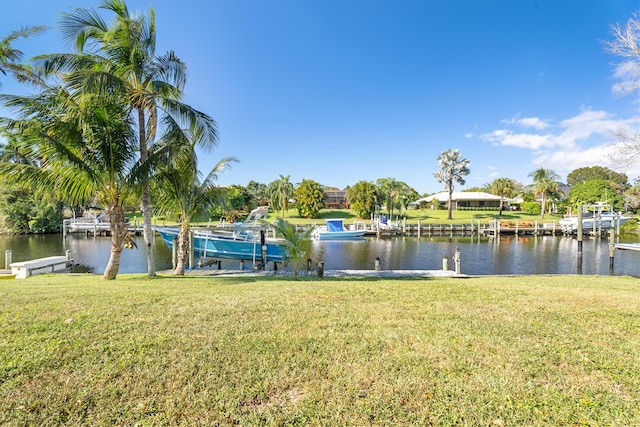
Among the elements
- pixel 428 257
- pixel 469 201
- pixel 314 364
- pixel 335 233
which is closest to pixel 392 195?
pixel 335 233

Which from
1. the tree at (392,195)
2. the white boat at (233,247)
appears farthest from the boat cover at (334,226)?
the white boat at (233,247)

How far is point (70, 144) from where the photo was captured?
848cm

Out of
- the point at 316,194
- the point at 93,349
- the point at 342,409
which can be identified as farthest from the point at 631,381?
Result: the point at 316,194

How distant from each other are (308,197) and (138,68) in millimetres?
43399

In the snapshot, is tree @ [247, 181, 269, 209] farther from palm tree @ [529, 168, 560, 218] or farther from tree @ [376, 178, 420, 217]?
palm tree @ [529, 168, 560, 218]

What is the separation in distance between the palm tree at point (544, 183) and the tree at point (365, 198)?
29358 millimetres

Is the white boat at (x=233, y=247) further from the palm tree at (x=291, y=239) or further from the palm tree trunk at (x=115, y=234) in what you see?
the palm tree trunk at (x=115, y=234)

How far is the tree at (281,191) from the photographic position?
5341cm

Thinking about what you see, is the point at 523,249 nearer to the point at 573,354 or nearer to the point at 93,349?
the point at 573,354

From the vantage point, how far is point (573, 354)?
3.49 meters

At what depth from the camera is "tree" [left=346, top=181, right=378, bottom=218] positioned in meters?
48.5

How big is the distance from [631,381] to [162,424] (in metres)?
4.32

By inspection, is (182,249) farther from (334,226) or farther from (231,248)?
(334,226)

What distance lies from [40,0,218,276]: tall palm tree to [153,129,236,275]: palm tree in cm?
58
